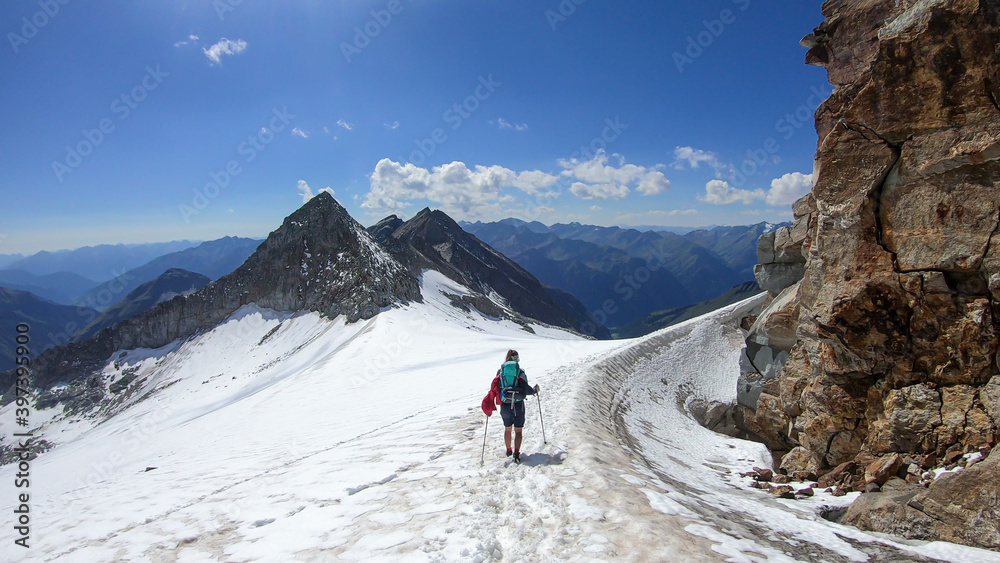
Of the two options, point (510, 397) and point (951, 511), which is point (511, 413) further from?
point (951, 511)

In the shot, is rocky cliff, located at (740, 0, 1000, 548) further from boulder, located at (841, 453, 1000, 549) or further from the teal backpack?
the teal backpack

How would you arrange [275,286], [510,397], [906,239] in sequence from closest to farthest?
1. [510,397]
2. [906,239]
3. [275,286]

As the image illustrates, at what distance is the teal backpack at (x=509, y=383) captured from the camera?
9805mm

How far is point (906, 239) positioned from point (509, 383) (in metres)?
10.3

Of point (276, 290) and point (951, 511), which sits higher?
point (276, 290)

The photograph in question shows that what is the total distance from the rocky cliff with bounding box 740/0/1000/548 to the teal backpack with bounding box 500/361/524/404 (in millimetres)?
7320

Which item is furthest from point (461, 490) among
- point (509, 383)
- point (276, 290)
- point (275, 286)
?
point (275, 286)

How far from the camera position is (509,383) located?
9.88 meters

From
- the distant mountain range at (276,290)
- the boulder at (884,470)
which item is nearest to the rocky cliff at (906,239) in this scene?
the boulder at (884,470)

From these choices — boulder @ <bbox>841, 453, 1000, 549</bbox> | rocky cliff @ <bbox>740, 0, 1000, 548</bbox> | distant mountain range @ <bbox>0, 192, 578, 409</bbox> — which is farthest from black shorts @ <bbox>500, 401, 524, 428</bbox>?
distant mountain range @ <bbox>0, 192, 578, 409</bbox>

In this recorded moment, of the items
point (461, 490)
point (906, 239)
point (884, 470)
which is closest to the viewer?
point (461, 490)

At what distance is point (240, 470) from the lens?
14109 mm

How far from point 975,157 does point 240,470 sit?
2159 cm

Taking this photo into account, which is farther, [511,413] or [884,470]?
[511,413]
